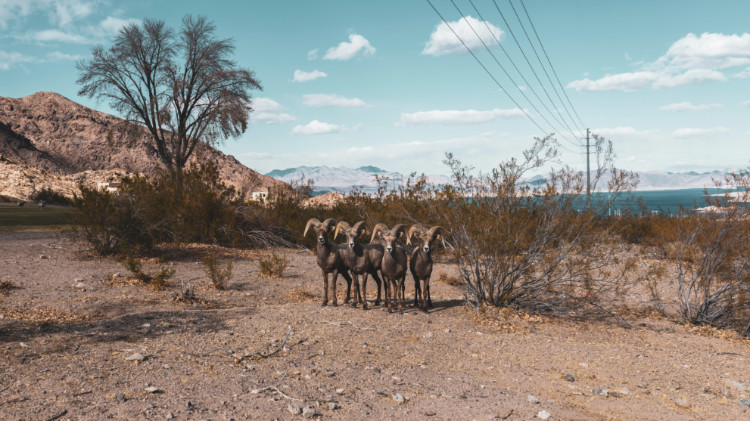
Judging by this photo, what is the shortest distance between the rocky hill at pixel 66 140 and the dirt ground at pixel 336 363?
250 feet

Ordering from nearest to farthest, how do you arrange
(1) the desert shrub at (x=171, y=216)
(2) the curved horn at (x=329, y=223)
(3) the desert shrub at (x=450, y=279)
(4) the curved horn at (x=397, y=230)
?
(4) the curved horn at (x=397, y=230) → (2) the curved horn at (x=329, y=223) → (3) the desert shrub at (x=450, y=279) → (1) the desert shrub at (x=171, y=216)

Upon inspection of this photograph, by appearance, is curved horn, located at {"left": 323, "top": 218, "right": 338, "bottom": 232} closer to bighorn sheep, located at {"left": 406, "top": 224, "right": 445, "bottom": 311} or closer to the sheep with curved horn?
the sheep with curved horn

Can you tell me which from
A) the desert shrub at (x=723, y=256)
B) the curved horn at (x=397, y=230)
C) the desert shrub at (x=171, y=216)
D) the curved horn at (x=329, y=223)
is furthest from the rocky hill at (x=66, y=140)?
the desert shrub at (x=723, y=256)

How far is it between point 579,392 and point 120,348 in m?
6.13

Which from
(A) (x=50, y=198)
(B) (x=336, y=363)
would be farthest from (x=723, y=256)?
(A) (x=50, y=198)

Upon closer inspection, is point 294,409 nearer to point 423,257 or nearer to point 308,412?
point 308,412

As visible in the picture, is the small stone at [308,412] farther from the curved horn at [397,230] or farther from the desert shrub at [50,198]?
the desert shrub at [50,198]

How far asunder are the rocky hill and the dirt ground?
250 ft

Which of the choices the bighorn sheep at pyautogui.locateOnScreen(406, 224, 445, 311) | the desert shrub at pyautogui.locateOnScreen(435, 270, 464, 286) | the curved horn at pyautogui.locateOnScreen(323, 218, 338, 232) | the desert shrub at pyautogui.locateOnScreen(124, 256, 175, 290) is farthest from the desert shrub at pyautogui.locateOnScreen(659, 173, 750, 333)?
the desert shrub at pyautogui.locateOnScreen(124, 256, 175, 290)

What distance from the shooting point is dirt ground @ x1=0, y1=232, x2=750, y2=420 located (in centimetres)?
560

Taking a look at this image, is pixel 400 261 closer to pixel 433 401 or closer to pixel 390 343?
pixel 390 343

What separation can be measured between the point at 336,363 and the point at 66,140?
10563 cm

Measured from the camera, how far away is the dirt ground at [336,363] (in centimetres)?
560

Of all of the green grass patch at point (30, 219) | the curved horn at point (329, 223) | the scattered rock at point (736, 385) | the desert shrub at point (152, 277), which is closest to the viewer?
the scattered rock at point (736, 385)
